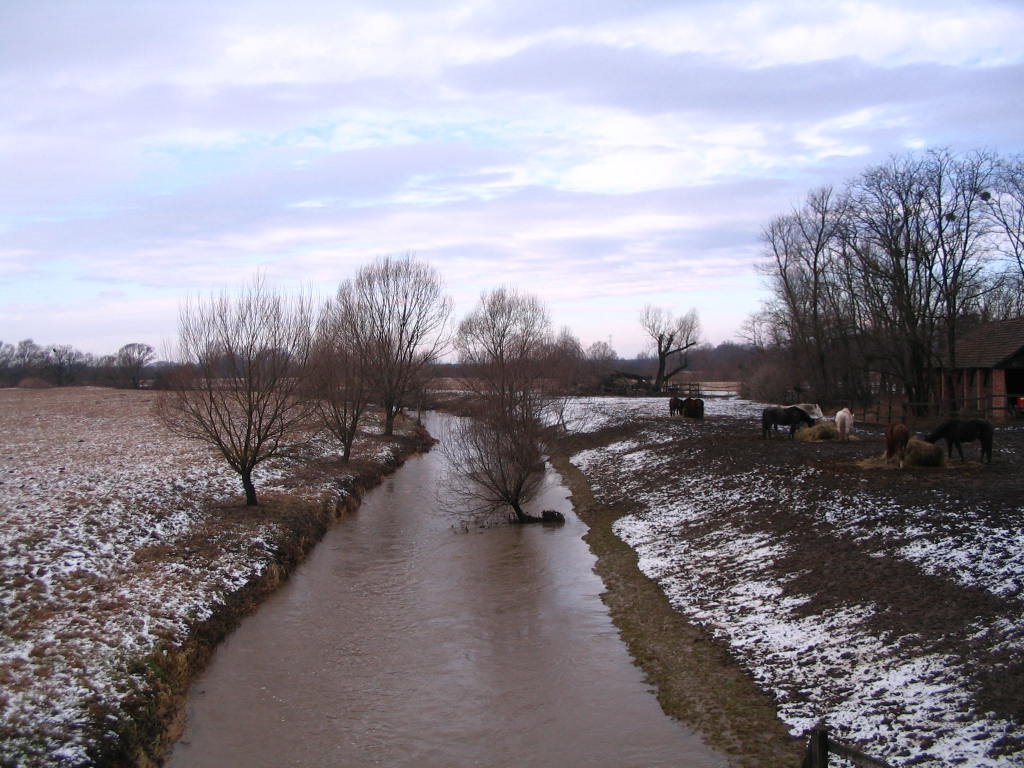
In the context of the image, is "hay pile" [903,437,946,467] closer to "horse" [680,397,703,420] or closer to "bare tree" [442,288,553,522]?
"bare tree" [442,288,553,522]

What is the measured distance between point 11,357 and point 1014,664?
14074cm

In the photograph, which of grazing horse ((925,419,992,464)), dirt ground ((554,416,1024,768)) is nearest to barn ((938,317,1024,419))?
dirt ground ((554,416,1024,768))

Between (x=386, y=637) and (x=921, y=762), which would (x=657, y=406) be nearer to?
(x=386, y=637)

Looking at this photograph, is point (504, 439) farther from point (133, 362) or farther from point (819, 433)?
point (133, 362)

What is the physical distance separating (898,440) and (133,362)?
94929 millimetres

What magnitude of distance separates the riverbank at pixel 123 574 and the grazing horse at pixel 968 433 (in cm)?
1545

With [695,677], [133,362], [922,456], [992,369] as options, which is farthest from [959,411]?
[133,362]

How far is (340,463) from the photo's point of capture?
29031 mm

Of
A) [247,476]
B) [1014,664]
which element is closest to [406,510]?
[247,476]

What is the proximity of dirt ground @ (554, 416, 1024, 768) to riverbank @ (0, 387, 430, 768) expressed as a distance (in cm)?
663

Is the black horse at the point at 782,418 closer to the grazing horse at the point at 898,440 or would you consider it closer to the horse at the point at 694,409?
the grazing horse at the point at 898,440

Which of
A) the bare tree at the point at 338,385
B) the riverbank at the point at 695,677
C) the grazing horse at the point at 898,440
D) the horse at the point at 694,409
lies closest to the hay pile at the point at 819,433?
the grazing horse at the point at 898,440

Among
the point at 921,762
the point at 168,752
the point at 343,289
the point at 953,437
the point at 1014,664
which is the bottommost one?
the point at 168,752

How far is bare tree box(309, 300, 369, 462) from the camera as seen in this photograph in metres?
29.9
